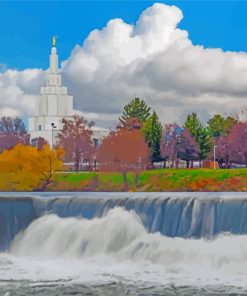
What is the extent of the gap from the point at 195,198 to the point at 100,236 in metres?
3.72

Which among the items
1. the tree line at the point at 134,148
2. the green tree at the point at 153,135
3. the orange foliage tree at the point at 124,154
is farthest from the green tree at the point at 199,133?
the orange foliage tree at the point at 124,154

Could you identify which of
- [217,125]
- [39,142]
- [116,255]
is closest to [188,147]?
[217,125]

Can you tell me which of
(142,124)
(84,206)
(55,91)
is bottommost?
(84,206)

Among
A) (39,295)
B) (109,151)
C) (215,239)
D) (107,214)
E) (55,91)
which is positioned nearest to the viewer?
(39,295)

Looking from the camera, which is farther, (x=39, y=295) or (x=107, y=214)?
(x=107, y=214)

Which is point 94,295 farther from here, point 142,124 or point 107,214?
point 142,124

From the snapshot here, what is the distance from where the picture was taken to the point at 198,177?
5450 cm

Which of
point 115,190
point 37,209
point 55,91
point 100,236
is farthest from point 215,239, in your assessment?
point 55,91

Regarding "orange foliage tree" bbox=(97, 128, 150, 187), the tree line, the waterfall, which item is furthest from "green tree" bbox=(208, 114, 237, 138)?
the waterfall

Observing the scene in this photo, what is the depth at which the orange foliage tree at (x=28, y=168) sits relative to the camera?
53156 mm

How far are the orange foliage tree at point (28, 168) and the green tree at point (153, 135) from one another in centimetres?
1258

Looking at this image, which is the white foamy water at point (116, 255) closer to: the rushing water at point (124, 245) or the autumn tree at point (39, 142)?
the rushing water at point (124, 245)

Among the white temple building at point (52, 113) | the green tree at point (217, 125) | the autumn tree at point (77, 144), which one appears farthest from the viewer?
the white temple building at point (52, 113)

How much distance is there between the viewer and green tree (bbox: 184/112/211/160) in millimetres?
72750
